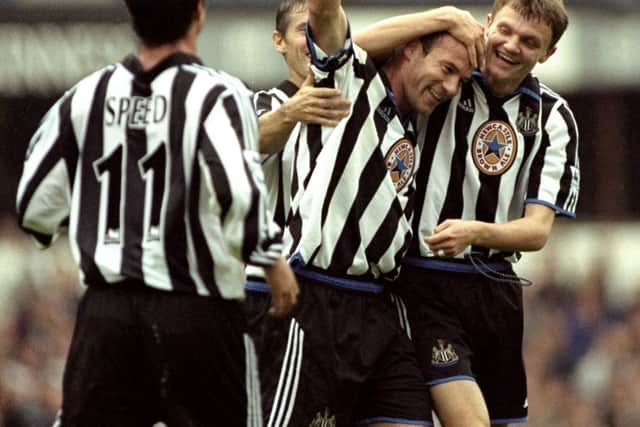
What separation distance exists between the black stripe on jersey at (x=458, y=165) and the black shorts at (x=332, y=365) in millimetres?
511

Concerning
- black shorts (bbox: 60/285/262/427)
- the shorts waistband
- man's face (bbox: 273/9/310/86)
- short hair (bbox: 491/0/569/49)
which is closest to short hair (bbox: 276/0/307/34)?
man's face (bbox: 273/9/310/86)

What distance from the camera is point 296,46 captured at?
7867mm

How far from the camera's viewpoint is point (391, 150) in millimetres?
7207

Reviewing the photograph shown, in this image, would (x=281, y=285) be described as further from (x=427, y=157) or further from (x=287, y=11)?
(x=287, y=11)

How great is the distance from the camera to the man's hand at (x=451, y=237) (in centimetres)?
706

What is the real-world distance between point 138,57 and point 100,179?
17.6 inches

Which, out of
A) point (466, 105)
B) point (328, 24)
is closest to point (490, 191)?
point (466, 105)

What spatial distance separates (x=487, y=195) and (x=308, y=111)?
105cm

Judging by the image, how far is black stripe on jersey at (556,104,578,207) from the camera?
7.64 meters

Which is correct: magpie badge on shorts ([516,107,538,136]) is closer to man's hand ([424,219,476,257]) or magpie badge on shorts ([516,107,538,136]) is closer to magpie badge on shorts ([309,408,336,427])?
man's hand ([424,219,476,257])

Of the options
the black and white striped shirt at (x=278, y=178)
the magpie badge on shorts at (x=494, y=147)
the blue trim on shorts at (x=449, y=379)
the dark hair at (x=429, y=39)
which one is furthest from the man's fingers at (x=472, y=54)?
the blue trim on shorts at (x=449, y=379)

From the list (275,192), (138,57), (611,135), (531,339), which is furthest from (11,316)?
(138,57)

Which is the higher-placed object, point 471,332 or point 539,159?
point 539,159

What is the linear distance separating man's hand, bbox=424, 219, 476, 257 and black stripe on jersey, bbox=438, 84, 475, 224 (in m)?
0.33
